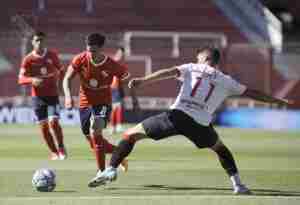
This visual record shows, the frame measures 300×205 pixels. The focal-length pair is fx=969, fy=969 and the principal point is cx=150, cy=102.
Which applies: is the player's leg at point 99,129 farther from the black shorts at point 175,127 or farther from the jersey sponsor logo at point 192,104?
the jersey sponsor logo at point 192,104

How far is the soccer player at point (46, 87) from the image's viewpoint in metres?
16.3

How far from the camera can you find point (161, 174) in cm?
1377

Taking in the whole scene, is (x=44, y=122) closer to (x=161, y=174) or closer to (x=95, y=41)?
(x=161, y=174)

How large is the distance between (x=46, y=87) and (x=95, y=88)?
12.0 ft

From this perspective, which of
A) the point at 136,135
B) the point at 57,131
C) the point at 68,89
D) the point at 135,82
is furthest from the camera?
the point at 57,131

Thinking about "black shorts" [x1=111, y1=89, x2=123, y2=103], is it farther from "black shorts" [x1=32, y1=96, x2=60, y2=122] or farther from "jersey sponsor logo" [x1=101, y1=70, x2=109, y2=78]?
"jersey sponsor logo" [x1=101, y1=70, x2=109, y2=78]

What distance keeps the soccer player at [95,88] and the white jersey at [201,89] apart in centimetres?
186

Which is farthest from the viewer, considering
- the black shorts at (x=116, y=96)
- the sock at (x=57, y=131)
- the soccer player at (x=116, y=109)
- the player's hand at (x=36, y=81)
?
the black shorts at (x=116, y=96)

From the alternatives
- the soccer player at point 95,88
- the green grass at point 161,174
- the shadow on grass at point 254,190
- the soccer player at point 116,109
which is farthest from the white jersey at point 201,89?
the soccer player at point 116,109

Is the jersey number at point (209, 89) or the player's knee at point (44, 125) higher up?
the jersey number at point (209, 89)

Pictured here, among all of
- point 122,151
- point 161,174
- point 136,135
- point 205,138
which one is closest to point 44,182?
point 122,151

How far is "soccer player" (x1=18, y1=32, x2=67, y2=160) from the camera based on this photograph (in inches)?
642

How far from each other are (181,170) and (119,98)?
1006 cm

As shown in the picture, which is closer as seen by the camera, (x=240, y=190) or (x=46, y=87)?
(x=240, y=190)
